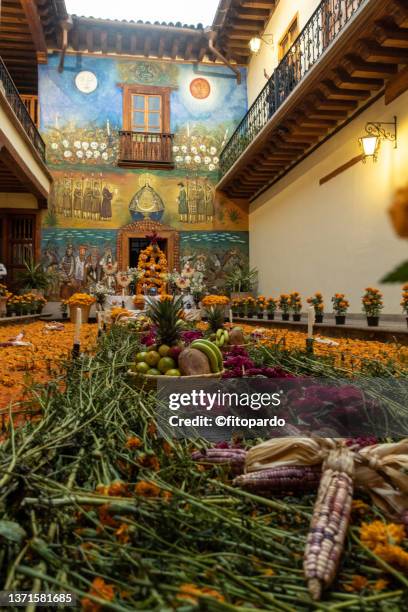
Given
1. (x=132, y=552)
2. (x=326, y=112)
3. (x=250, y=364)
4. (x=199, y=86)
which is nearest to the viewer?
(x=132, y=552)

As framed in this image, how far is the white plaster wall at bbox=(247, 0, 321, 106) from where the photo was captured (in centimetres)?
1434

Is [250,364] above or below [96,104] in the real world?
below

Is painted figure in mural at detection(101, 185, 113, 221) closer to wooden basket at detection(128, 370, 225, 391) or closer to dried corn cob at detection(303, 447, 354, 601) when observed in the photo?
wooden basket at detection(128, 370, 225, 391)

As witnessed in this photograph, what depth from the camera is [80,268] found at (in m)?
18.3

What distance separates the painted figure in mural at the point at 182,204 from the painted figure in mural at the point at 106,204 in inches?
101

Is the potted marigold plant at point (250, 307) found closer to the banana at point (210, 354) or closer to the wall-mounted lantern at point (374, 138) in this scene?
the wall-mounted lantern at point (374, 138)

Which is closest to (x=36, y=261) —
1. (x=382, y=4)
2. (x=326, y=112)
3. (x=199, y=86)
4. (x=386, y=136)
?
(x=199, y=86)

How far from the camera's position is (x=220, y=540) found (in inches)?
39.9

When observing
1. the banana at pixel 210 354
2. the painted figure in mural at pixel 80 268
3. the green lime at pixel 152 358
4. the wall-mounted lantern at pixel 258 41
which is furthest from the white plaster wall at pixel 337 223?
the painted figure in mural at pixel 80 268

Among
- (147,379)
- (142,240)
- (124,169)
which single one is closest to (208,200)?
(142,240)

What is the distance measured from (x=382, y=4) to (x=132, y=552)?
8.68 metres

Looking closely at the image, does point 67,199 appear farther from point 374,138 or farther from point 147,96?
point 374,138

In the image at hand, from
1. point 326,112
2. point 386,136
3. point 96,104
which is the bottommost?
point 386,136

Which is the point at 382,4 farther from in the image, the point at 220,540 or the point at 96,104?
the point at 96,104
